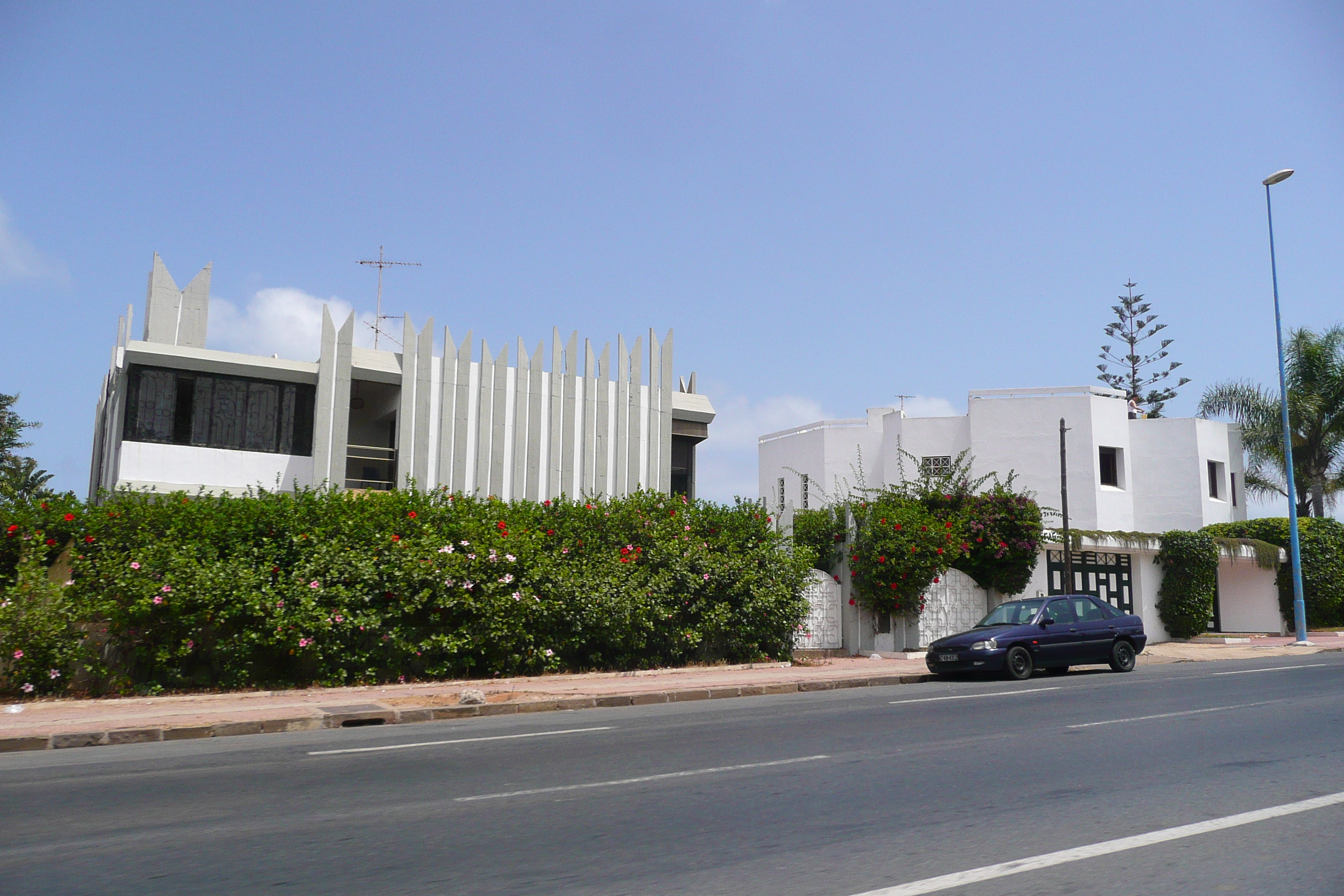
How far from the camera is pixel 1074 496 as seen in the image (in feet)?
108

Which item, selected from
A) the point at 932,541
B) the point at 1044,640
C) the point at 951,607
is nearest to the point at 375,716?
the point at 1044,640

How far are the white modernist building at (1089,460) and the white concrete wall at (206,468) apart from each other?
17004mm

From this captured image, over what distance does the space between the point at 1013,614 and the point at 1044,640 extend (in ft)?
2.21

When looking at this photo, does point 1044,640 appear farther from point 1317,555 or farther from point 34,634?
point 1317,555

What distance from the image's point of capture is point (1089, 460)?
3309cm

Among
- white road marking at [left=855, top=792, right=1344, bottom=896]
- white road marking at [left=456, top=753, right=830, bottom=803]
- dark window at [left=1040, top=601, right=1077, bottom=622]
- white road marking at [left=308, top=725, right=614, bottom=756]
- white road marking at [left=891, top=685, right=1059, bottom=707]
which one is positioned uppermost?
dark window at [left=1040, top=601, right=1077, bottom=622]

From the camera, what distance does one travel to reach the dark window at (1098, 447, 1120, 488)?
34.4m

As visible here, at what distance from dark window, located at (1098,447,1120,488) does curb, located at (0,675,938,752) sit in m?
22.4

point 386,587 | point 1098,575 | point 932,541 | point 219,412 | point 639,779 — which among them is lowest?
point 639,779

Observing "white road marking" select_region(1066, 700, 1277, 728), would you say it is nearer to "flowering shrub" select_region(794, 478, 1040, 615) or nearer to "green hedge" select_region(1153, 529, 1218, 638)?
"flowering shrub" select_region(794, 478, 1040, 615)

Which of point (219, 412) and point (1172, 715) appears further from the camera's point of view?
point (219, 412)

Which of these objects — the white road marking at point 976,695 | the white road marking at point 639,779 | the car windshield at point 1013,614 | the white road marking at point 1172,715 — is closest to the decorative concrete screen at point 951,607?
the car windshield at point 1013,614

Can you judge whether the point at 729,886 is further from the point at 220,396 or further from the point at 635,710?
the point at 220,396

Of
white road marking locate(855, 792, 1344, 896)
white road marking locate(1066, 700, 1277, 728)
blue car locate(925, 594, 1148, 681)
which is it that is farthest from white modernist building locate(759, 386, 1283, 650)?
white road marking locate(855, 792, 1344, 896)
